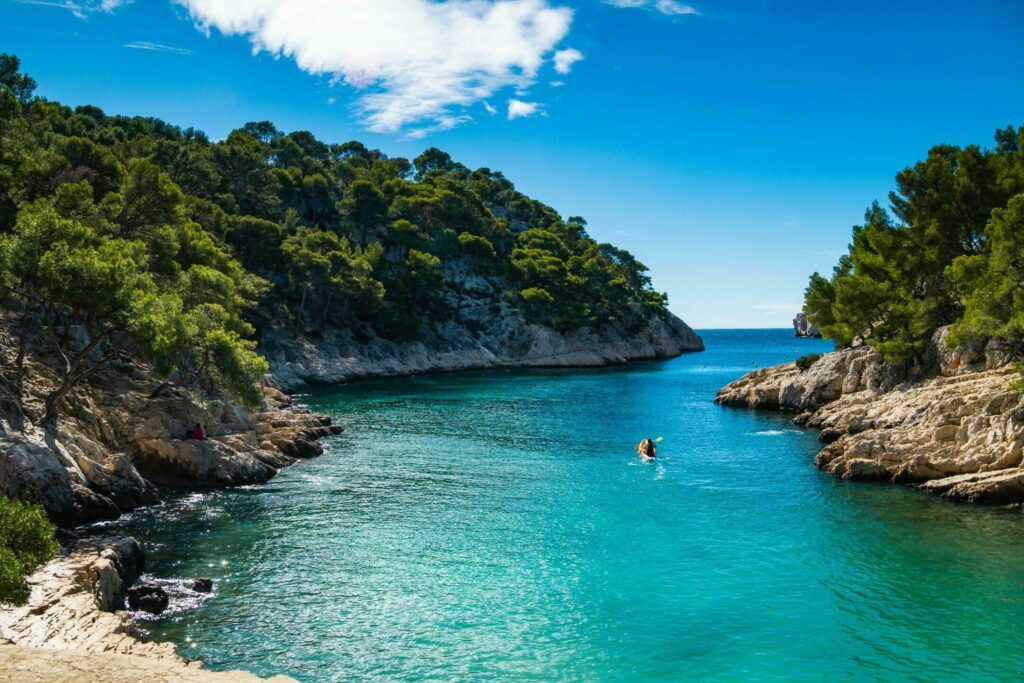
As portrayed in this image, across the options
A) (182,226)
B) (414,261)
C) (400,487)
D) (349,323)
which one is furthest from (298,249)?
(400,487)

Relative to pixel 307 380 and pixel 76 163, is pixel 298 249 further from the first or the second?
pixel 76 163

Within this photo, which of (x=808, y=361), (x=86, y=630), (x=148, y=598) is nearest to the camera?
(x=86, y=630)

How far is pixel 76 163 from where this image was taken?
171 ft

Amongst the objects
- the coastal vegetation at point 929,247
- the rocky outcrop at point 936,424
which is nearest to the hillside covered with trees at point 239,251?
the rocky outcrop at point 936,424

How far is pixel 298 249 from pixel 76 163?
37.0m

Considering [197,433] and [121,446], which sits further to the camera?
[197,433]

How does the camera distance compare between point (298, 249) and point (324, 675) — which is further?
point (298, 249)

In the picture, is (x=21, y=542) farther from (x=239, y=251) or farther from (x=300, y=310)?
(x=239, y=251)

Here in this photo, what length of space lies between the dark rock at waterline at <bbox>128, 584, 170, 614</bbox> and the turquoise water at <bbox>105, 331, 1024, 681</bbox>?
2.38ft

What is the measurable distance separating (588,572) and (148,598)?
46.0ft

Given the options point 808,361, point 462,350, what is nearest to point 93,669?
point 808,361

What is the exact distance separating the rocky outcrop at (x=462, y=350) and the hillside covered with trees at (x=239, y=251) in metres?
1.69

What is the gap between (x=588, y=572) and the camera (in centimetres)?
2362

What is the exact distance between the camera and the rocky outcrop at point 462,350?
274 feet
